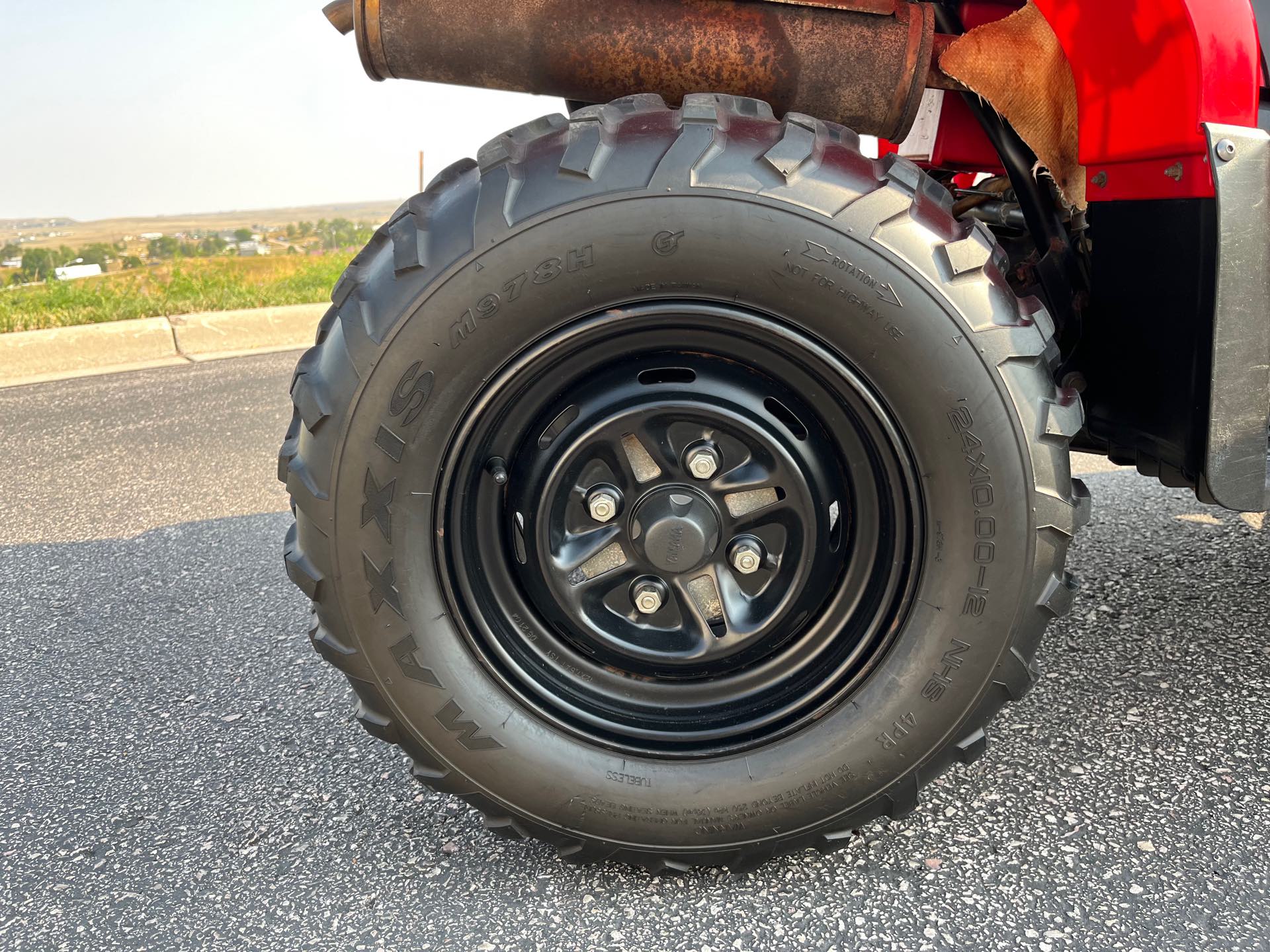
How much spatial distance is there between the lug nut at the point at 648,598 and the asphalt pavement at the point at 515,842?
1.65 feet

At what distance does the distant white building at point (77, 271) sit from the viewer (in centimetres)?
817

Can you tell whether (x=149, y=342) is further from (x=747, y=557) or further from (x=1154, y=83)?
(x=1154, y=83)

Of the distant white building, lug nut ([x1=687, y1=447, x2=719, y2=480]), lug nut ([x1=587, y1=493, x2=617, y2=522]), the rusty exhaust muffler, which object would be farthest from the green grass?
lug nut ([x1=687, y1=447, x2=719, y2=480])

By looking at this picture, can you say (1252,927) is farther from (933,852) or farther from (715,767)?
(715,767)

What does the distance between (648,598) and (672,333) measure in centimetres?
47

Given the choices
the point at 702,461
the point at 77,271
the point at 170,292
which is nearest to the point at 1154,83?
the point at 702,461

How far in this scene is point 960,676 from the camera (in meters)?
1.67

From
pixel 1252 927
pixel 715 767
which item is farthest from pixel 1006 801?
pixel 715 767

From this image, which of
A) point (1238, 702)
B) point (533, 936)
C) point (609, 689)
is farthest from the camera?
point (1238, 702)

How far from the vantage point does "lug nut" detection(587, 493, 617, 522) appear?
5.73 feet

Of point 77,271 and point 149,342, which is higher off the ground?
point 77,271

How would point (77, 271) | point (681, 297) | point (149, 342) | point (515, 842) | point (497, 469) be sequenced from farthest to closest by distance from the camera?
point (77, 271) → point (149, 342) → point (515, 842) → point (497, 469) → point (681, 297)

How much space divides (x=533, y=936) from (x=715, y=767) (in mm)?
417

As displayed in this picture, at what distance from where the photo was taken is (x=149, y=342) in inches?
277
